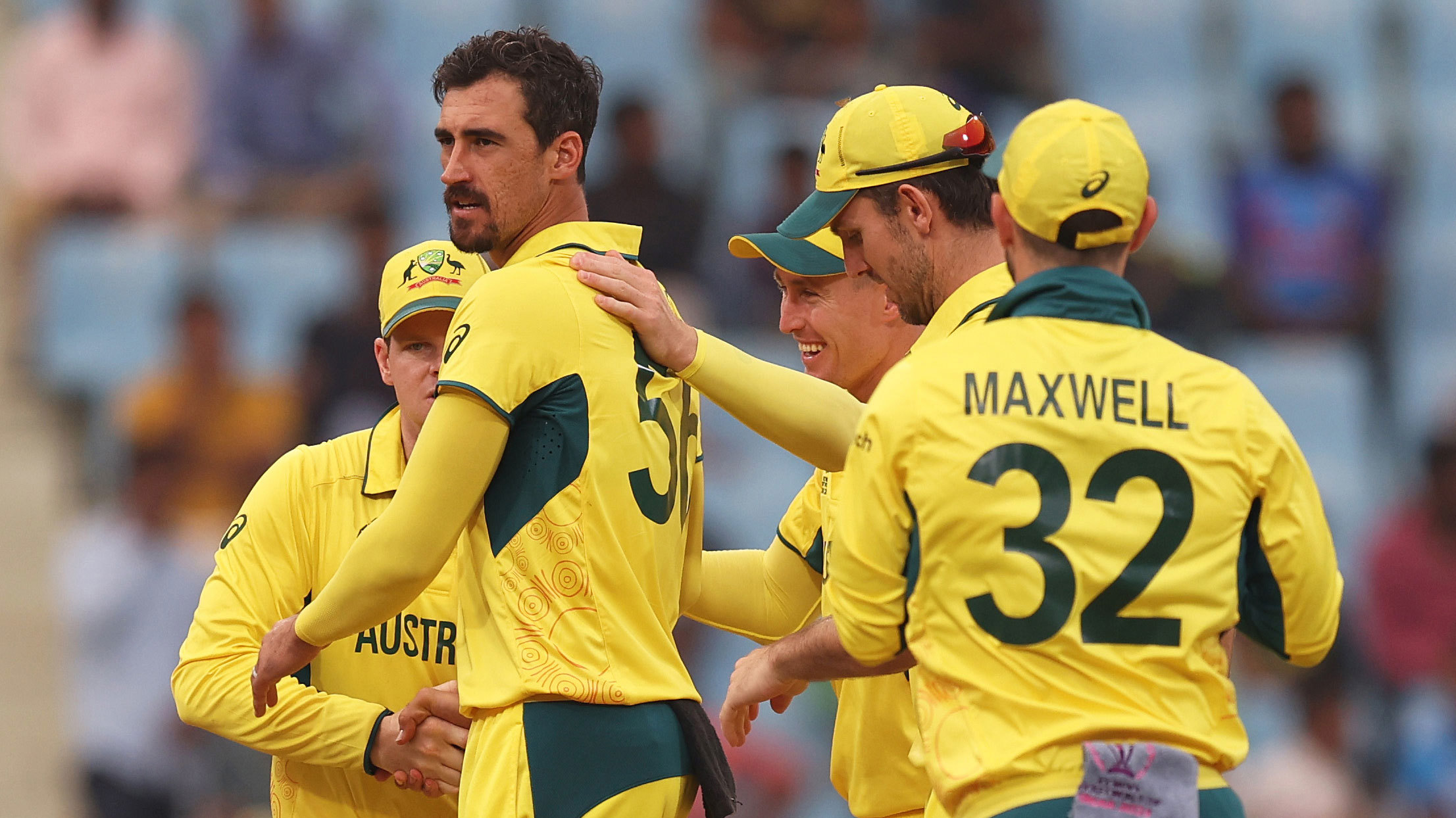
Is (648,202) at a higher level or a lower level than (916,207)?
lower

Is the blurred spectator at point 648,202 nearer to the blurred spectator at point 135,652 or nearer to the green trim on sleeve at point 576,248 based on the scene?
the blurred spectator at point 135,652

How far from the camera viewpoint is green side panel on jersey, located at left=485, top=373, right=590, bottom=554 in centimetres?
334

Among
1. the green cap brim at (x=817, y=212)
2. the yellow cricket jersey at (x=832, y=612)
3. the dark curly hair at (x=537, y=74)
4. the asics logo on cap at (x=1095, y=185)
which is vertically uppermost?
the dark curly hair at (x=537, y=74)

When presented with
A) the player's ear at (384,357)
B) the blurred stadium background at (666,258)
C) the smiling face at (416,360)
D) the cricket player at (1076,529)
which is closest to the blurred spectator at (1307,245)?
the blurred stadium background at (666,258)

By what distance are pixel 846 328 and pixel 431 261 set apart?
1187mm

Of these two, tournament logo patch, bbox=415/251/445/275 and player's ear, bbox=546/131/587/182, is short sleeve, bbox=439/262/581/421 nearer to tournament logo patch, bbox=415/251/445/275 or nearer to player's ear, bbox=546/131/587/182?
player's ear, bbox=546/131/587/182

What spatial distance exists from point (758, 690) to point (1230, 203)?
27.2 ft

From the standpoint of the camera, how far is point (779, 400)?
12.0 ft

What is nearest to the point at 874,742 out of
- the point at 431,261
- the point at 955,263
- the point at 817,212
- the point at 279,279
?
the point at 955,263

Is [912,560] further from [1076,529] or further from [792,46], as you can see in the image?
[792,46]

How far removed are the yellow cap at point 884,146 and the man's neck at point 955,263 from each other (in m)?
0.17

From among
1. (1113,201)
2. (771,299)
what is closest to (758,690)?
(1113,201)

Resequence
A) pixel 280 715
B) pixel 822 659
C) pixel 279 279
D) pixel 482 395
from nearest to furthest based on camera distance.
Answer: pixel 482 395, pixel 822 659, pixel 280 715, pixel 279 279

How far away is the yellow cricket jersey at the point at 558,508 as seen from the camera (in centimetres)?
331
